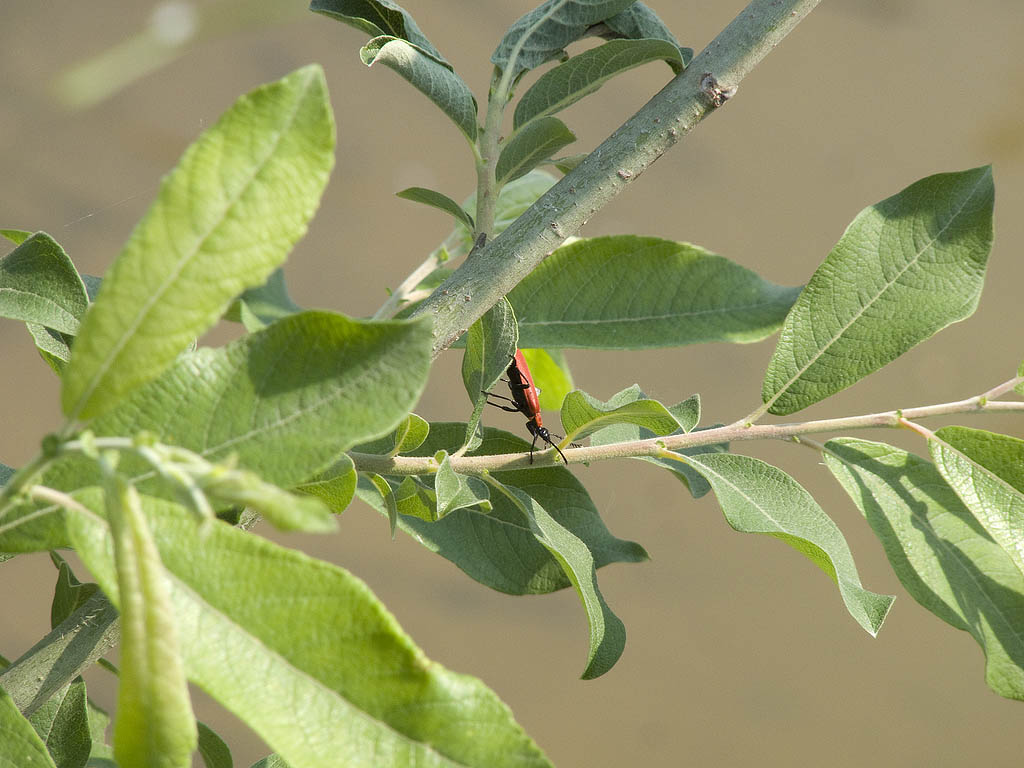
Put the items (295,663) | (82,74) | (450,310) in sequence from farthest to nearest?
1. (82,74)
2. (450,310)
3. (295,663)

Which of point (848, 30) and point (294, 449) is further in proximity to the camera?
point (848, 30)

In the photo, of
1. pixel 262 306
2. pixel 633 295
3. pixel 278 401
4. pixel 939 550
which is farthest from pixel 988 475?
pixel 262 306

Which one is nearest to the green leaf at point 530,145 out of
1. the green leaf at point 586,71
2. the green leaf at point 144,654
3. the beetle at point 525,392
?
the green leaf at point 586,71

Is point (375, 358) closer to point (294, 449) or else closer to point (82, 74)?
point (294, 449)

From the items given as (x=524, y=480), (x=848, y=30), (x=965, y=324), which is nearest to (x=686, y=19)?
(x=848, y=30)

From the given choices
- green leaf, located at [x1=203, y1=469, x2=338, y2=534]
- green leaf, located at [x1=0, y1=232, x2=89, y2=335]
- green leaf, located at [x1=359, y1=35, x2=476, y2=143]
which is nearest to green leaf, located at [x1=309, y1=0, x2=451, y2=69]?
green leaf, located at [x1=359, y1=35, x2=476, y2=143]

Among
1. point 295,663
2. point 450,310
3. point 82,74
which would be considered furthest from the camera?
point 82,74

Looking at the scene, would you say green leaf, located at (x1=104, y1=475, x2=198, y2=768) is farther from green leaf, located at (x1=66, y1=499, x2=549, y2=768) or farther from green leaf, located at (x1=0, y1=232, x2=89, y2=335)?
green leaf, located at (x1=0, y1=232, x2=89, y2=335)
